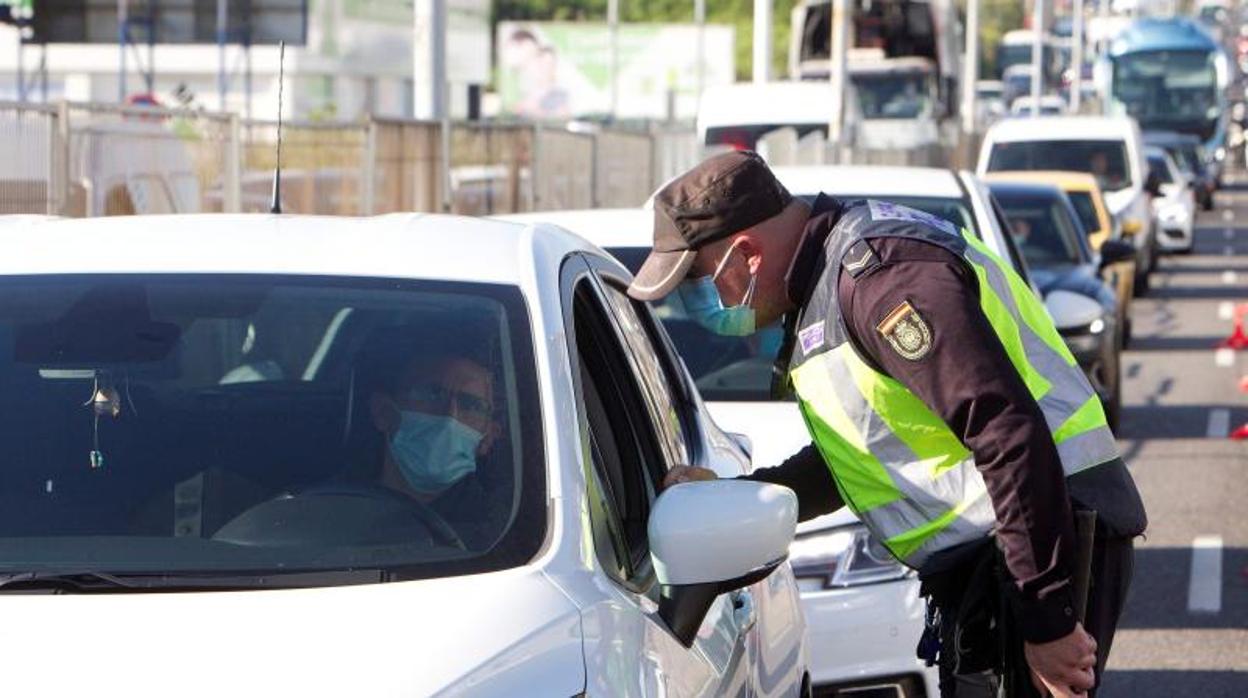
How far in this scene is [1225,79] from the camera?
5947 centimetres

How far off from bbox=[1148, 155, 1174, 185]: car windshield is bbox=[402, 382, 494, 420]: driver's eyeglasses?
32517 millimetres

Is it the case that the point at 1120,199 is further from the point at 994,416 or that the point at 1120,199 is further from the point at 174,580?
the point at 174,580

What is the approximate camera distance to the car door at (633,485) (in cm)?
350

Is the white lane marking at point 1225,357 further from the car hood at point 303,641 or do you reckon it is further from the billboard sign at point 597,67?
the billboard sign at point 597,67

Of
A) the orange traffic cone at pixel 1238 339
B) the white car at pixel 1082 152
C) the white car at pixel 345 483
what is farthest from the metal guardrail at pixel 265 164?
the white car at pixel 345 483

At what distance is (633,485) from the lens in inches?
174

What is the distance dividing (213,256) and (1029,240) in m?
12.0

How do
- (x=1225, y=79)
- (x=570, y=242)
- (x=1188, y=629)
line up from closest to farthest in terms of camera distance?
(x=570, y=242) → (x=1188, y=629) → (x=1225, y=79)

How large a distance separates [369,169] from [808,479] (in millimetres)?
13232

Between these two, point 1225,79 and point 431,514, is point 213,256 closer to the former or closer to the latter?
point 431,514

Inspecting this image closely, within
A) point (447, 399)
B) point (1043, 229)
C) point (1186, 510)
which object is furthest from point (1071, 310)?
point (447, 399)

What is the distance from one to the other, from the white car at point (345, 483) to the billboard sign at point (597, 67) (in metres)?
87.0

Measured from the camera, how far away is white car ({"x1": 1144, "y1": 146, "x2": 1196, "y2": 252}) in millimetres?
34844

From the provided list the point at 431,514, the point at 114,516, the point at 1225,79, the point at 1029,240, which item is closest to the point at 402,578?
the point at 431,514
